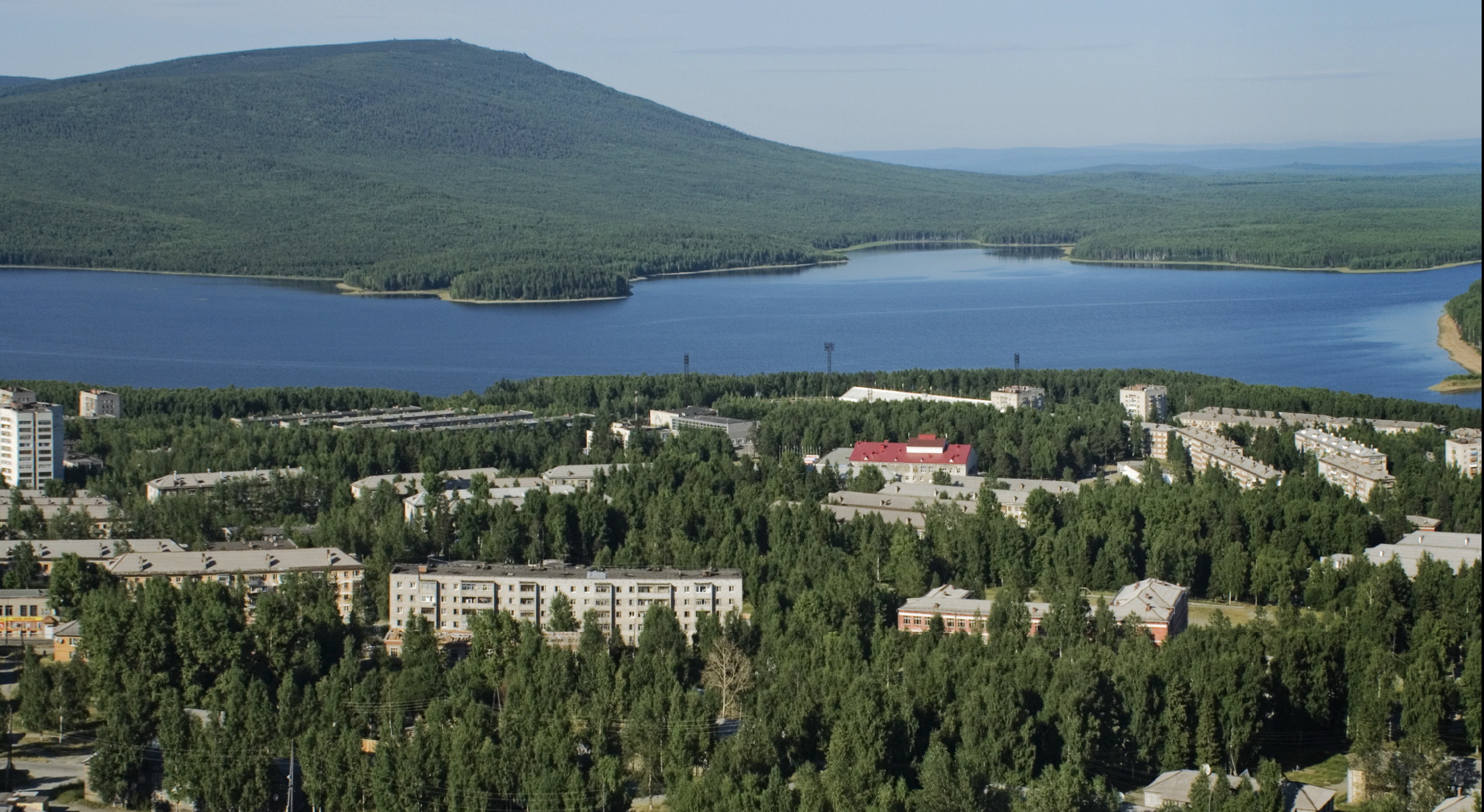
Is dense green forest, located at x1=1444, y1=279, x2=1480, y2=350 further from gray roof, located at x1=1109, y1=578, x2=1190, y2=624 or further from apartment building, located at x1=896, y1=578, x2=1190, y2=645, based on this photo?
apartment building, located at x1=896, y1=578, x2=1190, y2=645

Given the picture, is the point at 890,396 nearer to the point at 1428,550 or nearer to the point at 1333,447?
the point at 1333,447

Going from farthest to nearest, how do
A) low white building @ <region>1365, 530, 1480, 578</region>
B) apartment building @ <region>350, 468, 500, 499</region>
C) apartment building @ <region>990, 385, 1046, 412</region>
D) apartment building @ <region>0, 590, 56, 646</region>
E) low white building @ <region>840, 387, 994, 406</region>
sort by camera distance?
apartment building @ <region>990, 385, 1046, 412</region>, low white building @ <region>840, 387, 994, 406</region>, apartment building @ <region>350, 468, 500, 499</region>, low white building @ <region>1365, 530, 1480, 578</region>, apartment building @ <region>0, 590, 56, 646</region>

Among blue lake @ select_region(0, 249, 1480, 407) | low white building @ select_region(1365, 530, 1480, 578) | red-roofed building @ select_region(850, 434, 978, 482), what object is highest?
blue lake @ select_region(0, 249, 1480, 407)

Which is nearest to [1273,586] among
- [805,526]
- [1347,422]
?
[805,526]

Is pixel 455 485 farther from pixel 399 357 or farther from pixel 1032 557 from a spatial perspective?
pixel 399 357

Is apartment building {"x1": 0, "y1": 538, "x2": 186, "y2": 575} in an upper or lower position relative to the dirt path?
lower

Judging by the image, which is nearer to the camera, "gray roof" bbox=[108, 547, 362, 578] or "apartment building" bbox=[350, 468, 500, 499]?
"gray roof" bbox=[108, 547, 362, 578]

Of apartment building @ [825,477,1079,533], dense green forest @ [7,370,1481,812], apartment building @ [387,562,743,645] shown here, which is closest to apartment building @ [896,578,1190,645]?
dense green forest @ [7,370,1481,812]

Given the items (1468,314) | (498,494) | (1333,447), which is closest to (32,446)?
(498,494)
